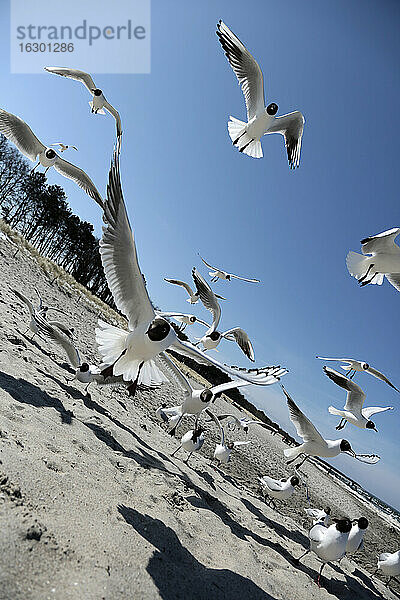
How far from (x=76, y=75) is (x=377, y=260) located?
7.73 metres

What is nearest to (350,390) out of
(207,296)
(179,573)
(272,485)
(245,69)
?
(272,485)

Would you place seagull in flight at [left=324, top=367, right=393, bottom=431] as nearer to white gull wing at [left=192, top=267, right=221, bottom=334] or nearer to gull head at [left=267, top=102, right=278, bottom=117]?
white gull wing at [left=192, top=267, right=221, bottom=334]

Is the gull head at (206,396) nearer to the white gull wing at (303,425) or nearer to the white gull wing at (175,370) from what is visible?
the white gull wing at (175,370)

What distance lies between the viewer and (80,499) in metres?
3.28

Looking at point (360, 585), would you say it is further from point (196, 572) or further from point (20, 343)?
point (20, 343)

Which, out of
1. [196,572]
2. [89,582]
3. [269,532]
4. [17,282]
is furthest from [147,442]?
[17,282]

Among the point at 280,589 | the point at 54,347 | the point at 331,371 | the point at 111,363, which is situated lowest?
the point at 54,347

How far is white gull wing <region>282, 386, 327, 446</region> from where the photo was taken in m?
6.30

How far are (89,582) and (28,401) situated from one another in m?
2.89

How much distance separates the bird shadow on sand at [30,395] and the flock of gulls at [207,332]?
1.24 meters

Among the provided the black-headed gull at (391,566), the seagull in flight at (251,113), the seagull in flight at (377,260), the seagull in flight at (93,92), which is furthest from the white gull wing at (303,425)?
the seagull in flight at (93,92)

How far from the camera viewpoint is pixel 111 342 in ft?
13.8

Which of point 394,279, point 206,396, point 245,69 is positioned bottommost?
point 206,396

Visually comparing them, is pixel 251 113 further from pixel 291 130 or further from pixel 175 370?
pixel 175 370
